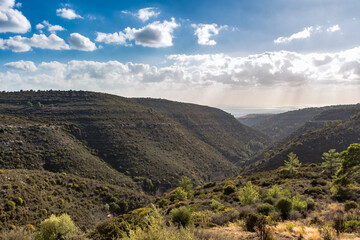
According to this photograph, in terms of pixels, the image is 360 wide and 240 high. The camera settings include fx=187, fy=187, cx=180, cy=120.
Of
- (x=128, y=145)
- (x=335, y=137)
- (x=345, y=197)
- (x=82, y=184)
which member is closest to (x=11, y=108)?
(x=128, y=145)

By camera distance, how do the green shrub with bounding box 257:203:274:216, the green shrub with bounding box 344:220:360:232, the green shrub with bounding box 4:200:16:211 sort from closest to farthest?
the green shrub with bounding box 344:220:360:232, the green shrub with bounding box 257:203:274:216, the green shrub with bounding box 4:200:16:211

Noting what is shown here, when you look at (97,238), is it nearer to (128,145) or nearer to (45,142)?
(45,142)

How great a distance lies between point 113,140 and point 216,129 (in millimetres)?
83579

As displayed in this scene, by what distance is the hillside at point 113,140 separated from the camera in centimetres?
5612

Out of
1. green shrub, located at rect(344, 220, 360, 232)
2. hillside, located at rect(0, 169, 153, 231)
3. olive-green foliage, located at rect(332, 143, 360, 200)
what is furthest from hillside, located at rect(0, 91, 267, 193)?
green shrub, located at rect(344, 220, 360, 232)

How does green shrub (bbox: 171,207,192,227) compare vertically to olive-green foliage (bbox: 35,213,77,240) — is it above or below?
above

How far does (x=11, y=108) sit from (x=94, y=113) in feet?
98.7

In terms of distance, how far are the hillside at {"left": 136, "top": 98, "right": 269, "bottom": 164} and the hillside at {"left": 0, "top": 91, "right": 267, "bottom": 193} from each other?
2.20 metres

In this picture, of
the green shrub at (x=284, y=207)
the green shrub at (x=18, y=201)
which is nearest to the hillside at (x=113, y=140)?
the green shrub at (x=18, y=201)

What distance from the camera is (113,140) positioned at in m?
70.4

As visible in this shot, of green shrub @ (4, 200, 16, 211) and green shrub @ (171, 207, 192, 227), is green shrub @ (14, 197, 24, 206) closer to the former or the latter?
green shrub @ (4, 200, 16, 211)

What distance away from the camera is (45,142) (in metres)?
52.0

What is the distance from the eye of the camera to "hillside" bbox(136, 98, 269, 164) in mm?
114756

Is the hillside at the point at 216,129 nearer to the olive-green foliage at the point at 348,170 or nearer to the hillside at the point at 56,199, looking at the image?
the hillside at the point at 56,199
